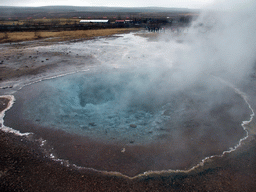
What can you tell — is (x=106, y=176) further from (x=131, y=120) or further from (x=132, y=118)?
(x=132, y=118)

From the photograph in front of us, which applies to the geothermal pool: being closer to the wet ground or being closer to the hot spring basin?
the hot spring basin

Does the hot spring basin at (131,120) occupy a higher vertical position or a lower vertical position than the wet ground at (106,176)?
higher

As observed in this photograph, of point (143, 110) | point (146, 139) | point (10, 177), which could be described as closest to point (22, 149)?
point (10, 177)

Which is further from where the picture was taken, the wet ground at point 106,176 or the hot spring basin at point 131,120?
the hot spring basin at point 131,120

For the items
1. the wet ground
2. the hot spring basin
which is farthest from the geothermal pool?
the wet ground

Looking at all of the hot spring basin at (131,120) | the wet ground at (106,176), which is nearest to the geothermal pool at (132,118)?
the hot spring basin at (131,120)

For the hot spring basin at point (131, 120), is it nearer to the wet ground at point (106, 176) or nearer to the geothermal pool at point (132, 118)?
the geothermal pool at point (132, 118)

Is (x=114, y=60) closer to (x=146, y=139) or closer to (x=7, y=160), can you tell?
(x=146, y=139)

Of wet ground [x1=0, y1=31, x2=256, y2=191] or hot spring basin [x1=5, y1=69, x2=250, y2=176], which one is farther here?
hot spring basin [x1=5, y1=69, x2=250, y2=176]
